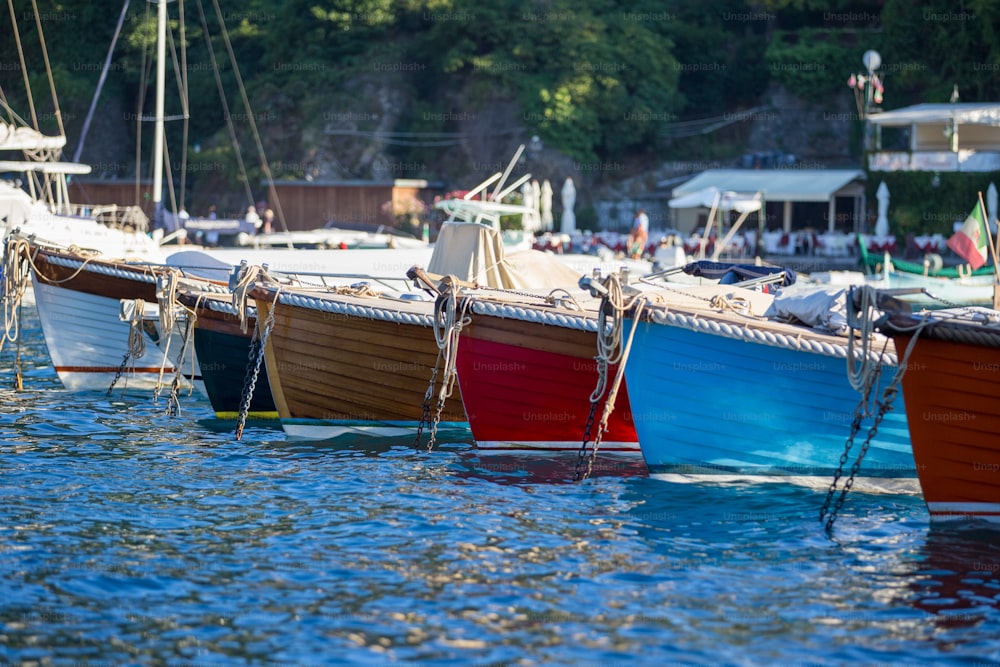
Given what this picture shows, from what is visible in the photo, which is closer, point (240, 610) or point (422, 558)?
point (240, 610)

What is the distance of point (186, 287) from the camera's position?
502 inches

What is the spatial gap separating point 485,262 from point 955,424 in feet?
20.7

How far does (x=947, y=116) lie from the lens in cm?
3366

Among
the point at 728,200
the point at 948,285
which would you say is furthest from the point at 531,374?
the point at 728,200

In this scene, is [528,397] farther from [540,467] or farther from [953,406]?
[953,406]

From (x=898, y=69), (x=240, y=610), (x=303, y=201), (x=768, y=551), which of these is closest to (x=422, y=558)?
(x=240, y=610)

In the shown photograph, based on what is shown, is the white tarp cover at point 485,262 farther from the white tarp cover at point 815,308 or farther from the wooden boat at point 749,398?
the white tarp cover at point 815,308

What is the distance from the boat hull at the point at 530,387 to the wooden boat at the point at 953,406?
2565mm

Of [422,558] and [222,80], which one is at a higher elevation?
[222,80]

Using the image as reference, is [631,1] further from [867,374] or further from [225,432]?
A: [867,374]

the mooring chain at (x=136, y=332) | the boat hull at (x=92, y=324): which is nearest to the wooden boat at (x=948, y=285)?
the boat hull at (x=92, y=324)

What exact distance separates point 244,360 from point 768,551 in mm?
6294

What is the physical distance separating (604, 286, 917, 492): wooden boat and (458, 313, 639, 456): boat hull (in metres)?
0.63

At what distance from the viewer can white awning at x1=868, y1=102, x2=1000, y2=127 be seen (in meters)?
33.7
